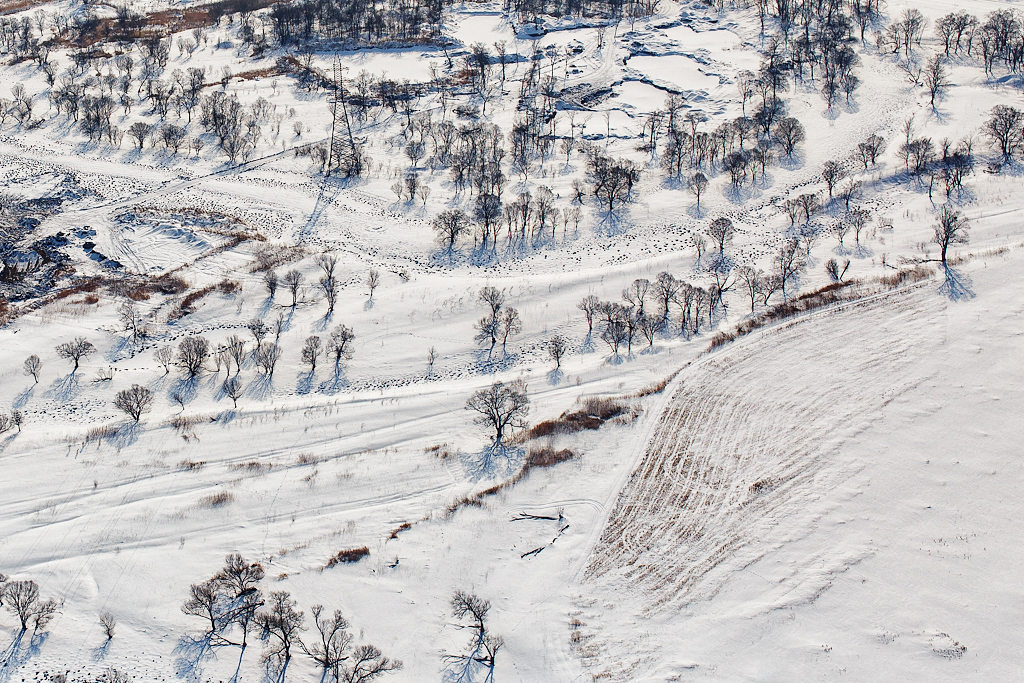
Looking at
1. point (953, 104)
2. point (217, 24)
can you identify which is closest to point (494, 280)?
point (953, 104)

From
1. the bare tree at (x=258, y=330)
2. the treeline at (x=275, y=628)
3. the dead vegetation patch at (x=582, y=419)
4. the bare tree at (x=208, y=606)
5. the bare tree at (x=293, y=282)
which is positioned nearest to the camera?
the treeline at (x=275, y=628)

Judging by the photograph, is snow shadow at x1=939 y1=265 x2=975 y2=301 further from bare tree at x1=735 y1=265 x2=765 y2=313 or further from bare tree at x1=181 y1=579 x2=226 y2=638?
bare tree at x1=181 y1=579 x2=226 y2=638

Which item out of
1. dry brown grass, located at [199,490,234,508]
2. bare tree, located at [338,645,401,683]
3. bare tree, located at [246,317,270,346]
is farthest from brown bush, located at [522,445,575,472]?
bare tree, located at [246,317,270,346]

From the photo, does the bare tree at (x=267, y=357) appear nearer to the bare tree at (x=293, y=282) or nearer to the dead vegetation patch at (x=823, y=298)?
the bare tree at (x=293, y=282)

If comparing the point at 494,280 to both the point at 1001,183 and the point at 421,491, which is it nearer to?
the point at 421,491

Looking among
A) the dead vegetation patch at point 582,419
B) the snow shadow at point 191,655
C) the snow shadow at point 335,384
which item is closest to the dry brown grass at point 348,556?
the snow shadow at point 191,655

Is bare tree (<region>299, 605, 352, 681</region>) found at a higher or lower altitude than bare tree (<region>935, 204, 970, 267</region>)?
lower

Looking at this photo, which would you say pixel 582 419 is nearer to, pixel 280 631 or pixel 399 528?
pixel 399 528
